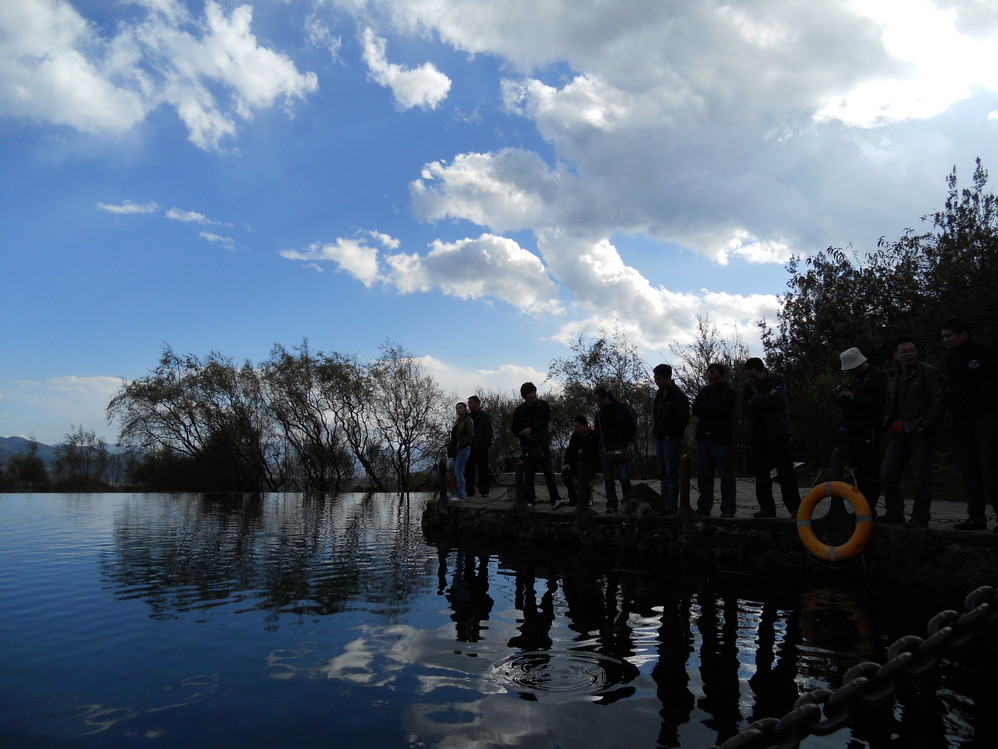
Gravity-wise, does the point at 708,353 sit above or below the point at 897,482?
above

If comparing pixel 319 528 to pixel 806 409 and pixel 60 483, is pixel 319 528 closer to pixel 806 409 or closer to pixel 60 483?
pixel 806 409

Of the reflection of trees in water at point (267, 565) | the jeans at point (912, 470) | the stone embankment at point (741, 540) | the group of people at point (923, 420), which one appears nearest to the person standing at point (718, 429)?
the stone embankment at point (741, 540)

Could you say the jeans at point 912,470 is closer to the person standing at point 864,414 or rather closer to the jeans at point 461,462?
the person standing at point 864,414

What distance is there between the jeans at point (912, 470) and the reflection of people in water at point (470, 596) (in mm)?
4504

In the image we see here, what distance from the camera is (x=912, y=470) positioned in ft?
23.1

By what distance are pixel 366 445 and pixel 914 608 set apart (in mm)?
45206

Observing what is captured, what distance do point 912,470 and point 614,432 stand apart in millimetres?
4134

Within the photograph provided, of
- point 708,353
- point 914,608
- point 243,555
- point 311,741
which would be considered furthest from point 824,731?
point 708,353

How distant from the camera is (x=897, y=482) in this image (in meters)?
7.16

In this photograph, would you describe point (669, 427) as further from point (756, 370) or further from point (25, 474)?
point (25, 474)

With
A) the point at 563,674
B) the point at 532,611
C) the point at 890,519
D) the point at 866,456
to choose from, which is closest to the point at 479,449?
the point at 532,611

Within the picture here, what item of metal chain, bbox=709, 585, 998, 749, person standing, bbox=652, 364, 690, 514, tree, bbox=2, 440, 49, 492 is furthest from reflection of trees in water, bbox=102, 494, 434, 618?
tree, bbox=2, 440, 49, 492

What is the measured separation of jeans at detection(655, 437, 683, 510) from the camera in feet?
30.5

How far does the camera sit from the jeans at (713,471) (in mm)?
8727
